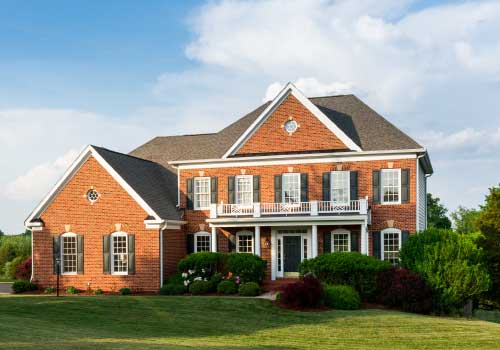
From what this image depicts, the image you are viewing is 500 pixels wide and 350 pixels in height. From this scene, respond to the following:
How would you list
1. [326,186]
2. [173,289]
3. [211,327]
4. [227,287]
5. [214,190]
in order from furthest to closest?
[214,190] < [326,186] < [173,289] < [227,287] < [211,327]

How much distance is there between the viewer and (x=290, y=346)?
18.5m

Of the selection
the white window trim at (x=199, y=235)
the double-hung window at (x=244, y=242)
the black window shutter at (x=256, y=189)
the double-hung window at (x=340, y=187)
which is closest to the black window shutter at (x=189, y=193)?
the white window trim at (x=199, y=235)

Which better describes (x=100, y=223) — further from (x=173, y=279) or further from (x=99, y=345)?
(x=99, y=345)

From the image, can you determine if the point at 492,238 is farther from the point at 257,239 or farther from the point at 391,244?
the point at 257,239

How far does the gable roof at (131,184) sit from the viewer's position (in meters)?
32.2

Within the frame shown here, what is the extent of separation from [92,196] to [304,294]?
1294 centimetres

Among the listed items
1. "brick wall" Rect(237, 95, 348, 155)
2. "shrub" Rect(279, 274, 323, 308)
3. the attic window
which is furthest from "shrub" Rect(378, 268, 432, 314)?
the attic window

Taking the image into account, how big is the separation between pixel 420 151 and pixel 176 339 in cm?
1655

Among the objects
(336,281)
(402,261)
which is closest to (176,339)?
(336,281)

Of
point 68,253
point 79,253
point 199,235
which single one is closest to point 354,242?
point 199,235

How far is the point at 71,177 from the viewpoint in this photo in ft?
108

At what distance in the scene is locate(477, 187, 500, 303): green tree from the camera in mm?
37406

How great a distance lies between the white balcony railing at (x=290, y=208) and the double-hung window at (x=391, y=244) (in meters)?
1.93

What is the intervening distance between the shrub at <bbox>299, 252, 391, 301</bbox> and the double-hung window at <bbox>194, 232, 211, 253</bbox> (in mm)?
7856
